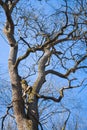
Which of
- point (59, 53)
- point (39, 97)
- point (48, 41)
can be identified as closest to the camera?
point (39, 97)

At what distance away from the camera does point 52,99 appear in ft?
24.1

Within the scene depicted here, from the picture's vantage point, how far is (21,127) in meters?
6.64

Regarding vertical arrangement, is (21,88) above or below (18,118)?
above

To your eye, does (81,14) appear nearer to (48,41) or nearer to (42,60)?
(48,41)

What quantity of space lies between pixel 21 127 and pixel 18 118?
0.73ft

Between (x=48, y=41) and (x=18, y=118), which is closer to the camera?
(x=18, y=118)

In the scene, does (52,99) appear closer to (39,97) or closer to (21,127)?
(39,97)

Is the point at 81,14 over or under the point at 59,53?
over

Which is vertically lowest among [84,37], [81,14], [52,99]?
[52,99]

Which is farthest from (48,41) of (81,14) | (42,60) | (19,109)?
(19,109)

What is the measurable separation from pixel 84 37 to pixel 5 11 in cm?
224

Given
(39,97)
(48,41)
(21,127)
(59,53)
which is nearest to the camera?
(21,127)

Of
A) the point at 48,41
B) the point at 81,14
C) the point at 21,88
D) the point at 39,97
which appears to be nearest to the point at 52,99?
the point at 39,97

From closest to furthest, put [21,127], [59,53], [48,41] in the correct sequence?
[21,127], [48,41], [59,53]
